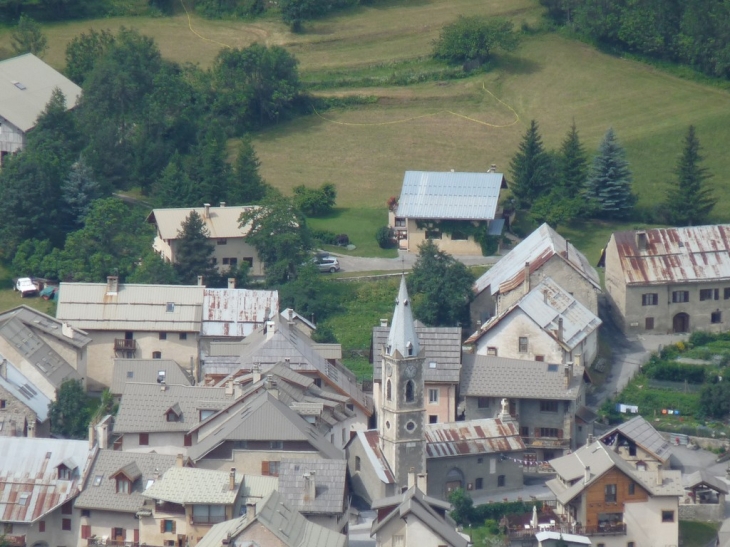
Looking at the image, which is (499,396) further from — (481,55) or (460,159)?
(481,55)

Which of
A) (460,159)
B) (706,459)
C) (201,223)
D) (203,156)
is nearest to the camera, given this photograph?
(706,459)

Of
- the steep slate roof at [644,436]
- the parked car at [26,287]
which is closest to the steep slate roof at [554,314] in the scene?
the steep slate roof at [644,436]

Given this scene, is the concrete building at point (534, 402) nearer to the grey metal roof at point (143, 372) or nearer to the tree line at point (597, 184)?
the grey metal roof at point (143, 372)

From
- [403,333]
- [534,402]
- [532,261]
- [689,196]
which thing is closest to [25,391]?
[403,333]

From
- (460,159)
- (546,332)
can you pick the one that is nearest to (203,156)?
(460,159)

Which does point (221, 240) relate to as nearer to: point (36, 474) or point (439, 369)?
point (439, 369)

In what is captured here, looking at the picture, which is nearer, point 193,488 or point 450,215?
point 193,488

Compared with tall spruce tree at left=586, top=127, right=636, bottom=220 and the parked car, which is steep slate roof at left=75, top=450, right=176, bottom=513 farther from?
tall spruce tree at left=586, top=127, right=636, bottom=220

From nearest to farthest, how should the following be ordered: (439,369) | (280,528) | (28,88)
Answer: (280,528) → (439,369) → (28,88)
